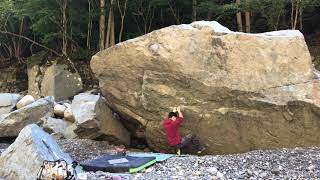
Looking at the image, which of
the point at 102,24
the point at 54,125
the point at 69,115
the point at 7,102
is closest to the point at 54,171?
the point at 54,125

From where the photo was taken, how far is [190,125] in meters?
9.64

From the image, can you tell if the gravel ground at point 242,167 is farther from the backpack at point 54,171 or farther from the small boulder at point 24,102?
the small boulder at point 24,102

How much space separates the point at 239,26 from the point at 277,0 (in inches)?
103

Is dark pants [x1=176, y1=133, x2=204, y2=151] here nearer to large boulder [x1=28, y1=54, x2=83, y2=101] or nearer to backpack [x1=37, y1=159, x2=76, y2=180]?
backpack [x1=37, y1=159, x2=76, y2=180]

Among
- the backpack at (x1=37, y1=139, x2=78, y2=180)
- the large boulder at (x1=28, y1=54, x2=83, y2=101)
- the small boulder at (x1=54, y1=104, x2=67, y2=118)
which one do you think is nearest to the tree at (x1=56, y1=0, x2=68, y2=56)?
the large boulder at (x1=28, y1=54, x2=83, y2=101)

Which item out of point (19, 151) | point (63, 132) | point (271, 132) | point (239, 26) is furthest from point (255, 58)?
point (239, 26)

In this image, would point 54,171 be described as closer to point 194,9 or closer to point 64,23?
point 194,9

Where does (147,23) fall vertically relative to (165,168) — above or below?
above

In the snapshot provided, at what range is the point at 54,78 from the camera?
634 inches

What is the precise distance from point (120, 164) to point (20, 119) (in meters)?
5.77

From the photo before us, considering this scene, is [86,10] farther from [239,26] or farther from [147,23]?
[239,26]

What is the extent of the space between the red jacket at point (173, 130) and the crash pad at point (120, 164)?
65.3 inches

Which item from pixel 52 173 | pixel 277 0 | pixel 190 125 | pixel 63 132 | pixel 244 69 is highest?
pixel 277 0

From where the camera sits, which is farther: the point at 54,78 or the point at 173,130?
the point at 54,78
